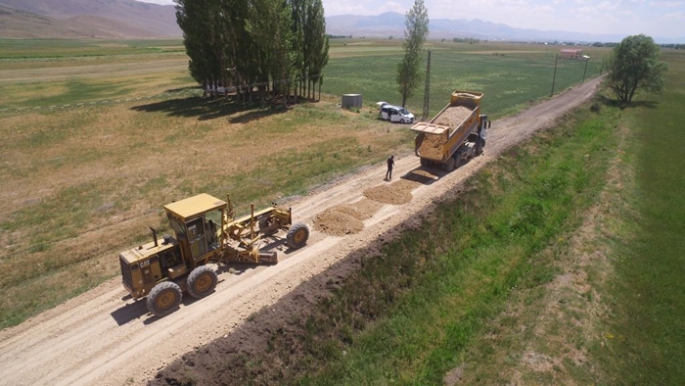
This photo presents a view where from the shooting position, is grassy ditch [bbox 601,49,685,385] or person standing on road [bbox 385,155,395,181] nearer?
grassy ditch [bbox 601,49,685,385]

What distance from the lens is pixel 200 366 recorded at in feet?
36.6

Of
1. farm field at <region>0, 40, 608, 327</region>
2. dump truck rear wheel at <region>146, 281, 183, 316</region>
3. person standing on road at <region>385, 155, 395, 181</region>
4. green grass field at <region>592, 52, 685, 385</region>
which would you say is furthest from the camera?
person standing on road at <region>385, 155, 395, 181</region>

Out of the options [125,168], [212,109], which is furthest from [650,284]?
[212,109]

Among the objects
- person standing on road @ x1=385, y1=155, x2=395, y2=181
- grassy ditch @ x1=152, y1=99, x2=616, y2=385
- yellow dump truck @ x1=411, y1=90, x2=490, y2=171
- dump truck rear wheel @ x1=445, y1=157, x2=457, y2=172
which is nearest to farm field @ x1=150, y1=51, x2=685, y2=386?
grassy ditch @ x1=152, y1=99, x2=616, y2=385

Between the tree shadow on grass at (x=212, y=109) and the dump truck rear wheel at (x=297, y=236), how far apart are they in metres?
27.3

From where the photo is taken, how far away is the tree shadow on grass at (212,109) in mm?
43594

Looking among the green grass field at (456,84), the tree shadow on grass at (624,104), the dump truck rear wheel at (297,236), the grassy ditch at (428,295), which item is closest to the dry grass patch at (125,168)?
the dump truck rear wheel at (297,236)

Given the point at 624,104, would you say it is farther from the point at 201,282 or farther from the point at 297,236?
the point at 201,282

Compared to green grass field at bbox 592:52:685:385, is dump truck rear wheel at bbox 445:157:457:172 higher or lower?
higher

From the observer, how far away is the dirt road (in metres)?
11.3

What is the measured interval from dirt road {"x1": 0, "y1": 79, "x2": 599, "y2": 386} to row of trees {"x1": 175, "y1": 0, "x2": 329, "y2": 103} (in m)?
32.2

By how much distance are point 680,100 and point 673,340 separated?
61611 mm

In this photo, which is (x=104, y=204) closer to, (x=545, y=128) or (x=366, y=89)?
(x=545, y=128)

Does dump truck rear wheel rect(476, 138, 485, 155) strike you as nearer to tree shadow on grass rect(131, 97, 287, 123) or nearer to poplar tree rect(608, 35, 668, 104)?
tree shadow on grass rect(131, 97, 287, 123)
